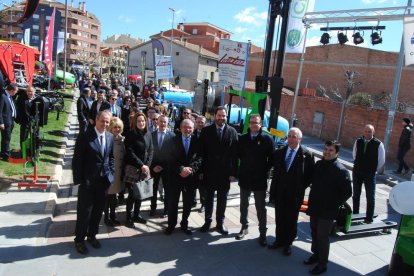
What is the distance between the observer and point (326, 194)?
4633 mm

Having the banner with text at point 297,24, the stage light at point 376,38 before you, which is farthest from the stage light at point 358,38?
the banner with text at point 297,24

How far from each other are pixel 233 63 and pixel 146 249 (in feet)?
17.4

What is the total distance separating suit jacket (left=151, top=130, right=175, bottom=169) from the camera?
5605 millimetres

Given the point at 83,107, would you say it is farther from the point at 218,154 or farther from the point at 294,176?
the point at 294,176

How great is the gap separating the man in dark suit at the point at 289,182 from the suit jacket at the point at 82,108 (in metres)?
6.04

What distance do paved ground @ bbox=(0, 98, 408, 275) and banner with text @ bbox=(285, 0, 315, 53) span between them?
872 cm

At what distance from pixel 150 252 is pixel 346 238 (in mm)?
3393

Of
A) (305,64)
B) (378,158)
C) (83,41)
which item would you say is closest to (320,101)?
(378,158)

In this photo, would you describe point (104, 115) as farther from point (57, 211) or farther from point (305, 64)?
point (305, 64)

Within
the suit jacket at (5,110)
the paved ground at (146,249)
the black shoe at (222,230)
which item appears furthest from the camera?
the suit jacket at (5,110)

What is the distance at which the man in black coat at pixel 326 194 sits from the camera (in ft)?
15.0

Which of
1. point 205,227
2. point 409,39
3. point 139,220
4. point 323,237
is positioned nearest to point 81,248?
point 139,220

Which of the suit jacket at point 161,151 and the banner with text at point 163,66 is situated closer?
the suit jacket at point 161,151

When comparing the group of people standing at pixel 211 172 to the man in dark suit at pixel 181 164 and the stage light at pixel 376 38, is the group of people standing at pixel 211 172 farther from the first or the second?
the stage light at pixel 376 38
